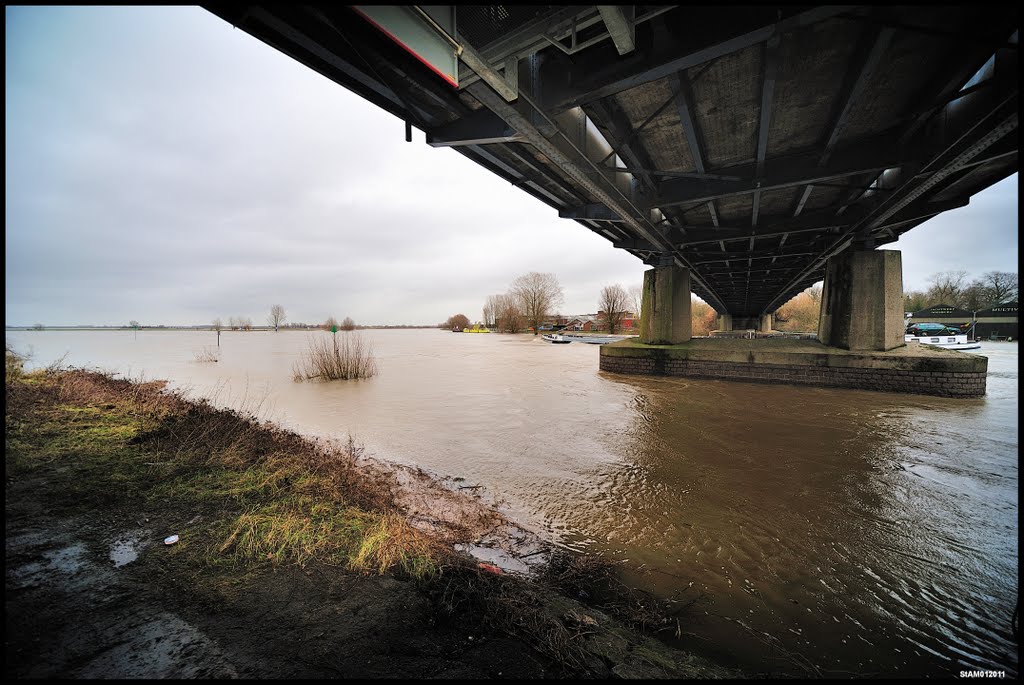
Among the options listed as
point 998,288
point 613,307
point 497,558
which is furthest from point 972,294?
point 497,558

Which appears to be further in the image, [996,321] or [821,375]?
[996,321]

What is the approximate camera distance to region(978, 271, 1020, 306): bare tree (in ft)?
156

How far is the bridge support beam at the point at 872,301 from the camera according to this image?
41.0 feet

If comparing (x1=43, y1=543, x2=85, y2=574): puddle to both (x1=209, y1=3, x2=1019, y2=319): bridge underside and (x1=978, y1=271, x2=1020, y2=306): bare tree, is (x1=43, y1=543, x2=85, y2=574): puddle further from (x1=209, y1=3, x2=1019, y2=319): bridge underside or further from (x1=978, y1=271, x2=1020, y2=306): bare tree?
(x1=978, y1=271, x2=1020, y2=306): bare tree

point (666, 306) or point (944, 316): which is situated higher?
point (944, 316)

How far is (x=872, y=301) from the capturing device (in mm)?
12727

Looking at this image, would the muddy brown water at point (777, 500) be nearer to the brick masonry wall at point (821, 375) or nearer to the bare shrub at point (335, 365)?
the brick masonry wall at point (821, 375)

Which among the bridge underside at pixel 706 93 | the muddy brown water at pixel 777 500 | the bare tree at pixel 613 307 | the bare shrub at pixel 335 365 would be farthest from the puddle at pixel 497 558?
the bare tree at pixel 613 307

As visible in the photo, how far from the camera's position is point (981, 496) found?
5.21 metres

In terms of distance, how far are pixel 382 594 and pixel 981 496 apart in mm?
7729

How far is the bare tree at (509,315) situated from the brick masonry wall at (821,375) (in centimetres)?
5543

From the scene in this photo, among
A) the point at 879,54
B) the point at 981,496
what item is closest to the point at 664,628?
the point at 981,496

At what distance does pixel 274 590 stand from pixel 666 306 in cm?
1737

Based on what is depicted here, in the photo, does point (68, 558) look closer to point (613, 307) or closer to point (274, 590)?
point (274, 590)
